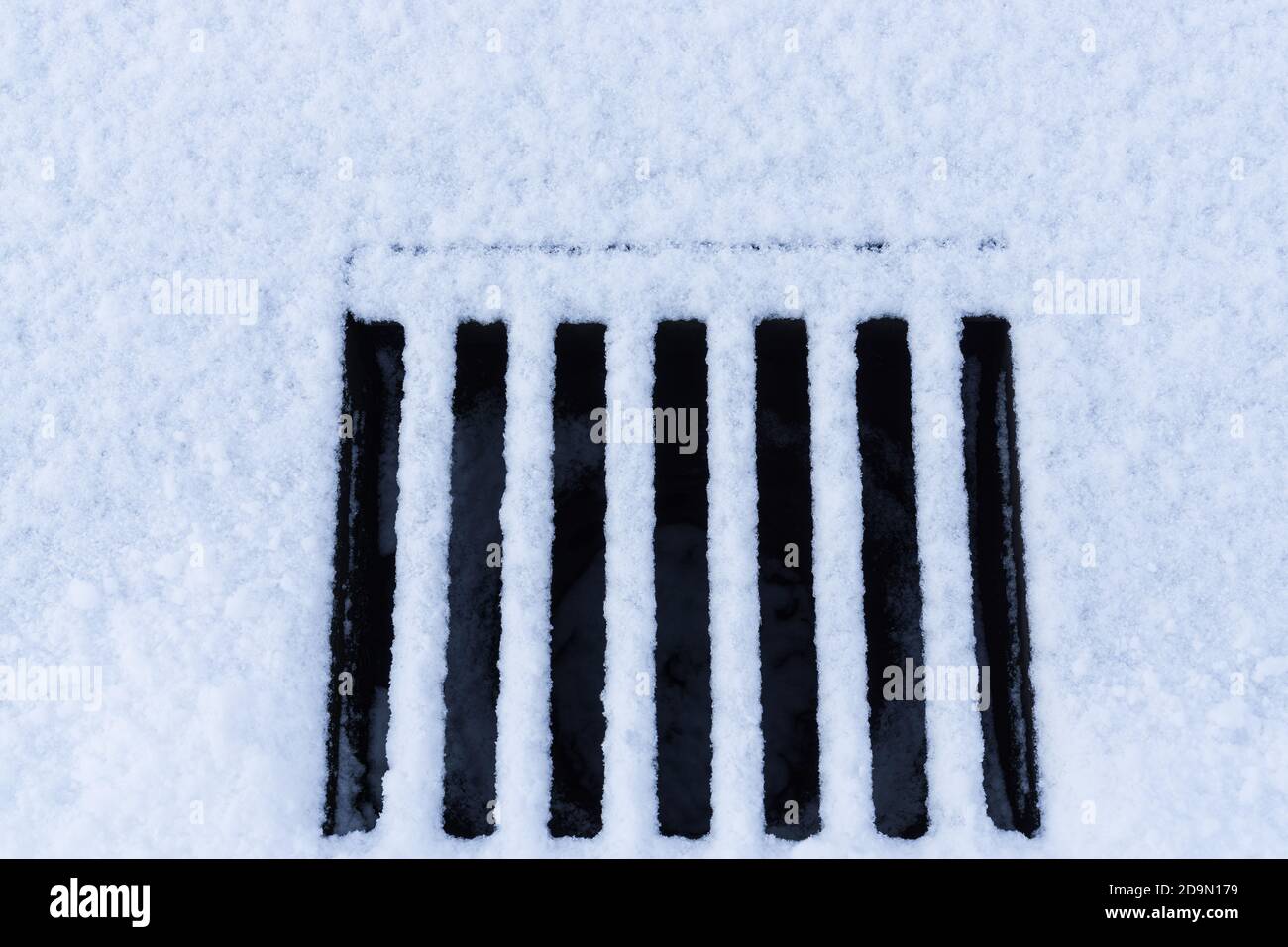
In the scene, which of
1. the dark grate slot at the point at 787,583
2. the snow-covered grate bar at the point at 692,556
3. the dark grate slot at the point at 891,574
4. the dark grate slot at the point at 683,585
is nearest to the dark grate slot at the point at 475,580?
the snow-covered grate bar at the point at 692,556

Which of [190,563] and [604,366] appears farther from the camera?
[604,366]

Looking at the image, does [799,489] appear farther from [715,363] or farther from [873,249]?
[873,249]

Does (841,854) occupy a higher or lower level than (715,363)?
lower

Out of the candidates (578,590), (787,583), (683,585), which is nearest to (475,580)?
(578,590)

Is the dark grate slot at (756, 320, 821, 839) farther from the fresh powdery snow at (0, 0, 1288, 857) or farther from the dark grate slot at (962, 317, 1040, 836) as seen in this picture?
the dark grate slot at (962, 317, 1040, 836)

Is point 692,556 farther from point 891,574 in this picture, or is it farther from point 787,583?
point 891,574

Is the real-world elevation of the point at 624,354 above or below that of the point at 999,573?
above

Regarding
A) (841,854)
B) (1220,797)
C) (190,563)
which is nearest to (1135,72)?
(1220,797)
